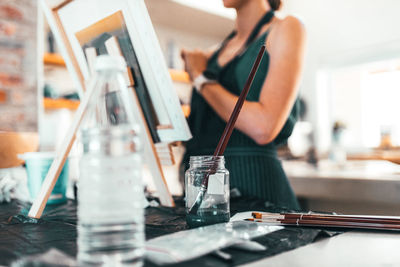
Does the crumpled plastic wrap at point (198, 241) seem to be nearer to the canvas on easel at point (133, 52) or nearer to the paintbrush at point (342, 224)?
the paintbrush at point (342, 224)

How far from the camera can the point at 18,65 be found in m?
2.38

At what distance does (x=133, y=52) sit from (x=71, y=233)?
1.51ft

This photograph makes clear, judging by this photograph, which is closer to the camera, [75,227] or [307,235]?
[307,235]

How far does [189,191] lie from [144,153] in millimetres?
299

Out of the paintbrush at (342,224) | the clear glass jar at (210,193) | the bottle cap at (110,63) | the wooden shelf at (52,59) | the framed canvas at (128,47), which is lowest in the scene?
the paintbrush at (342,224)

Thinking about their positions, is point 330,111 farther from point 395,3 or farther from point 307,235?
point 307,235

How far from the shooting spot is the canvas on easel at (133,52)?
0.89 meters

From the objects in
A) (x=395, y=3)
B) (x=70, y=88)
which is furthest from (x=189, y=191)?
(x=395, y=3)

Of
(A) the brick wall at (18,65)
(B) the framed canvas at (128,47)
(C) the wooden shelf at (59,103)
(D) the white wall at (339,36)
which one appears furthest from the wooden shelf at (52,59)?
(D) the white wall at (339,36)

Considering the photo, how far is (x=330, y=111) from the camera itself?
152 inches

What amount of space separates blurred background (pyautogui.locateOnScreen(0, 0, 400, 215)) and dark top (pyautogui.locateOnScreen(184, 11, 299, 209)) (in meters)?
0.92

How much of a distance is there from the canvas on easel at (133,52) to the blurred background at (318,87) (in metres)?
1.41

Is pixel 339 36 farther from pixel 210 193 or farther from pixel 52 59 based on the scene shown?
pixel 210 193

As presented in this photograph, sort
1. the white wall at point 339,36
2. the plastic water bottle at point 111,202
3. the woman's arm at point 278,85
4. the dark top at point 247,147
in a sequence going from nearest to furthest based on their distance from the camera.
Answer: the plastic water bottle at point 111,202, the woman's arm at point 278,85, the dark top at point 247,147, the white wall at point 339,36
